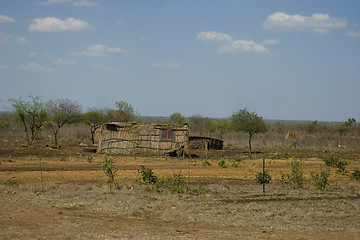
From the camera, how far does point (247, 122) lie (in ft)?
110

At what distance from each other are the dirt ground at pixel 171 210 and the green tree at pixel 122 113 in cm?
2675

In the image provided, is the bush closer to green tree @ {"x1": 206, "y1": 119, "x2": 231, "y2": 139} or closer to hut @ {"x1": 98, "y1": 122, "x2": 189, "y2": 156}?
hut @ {"x1": 98, "y1": 122, "x2": 189, "y2": 156}

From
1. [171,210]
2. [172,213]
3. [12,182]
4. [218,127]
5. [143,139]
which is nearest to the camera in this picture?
[172,213]

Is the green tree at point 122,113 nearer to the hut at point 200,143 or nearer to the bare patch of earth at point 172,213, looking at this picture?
the hut at point 200,143

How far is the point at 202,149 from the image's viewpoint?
119ft

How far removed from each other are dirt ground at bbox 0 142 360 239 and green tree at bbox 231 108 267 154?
1516cm

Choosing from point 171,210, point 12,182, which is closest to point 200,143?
point 12,182

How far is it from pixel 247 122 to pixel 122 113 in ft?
51.6

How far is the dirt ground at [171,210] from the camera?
9.93 meters

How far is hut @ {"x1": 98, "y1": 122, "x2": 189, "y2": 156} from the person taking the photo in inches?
1201

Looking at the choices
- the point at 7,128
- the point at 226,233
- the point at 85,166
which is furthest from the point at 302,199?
the point at 7,128

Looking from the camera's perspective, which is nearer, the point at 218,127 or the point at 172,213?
the point at 172,213

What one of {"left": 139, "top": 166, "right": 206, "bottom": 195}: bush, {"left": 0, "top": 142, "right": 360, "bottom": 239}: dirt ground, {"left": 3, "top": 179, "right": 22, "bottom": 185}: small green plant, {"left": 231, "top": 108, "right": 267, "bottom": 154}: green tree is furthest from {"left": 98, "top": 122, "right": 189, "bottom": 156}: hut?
{"left": 3, "top": 179, "right": 22, "bottom": 185}: small green plant

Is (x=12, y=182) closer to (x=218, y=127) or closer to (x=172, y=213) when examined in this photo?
(x=172, y=213)
